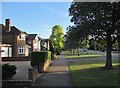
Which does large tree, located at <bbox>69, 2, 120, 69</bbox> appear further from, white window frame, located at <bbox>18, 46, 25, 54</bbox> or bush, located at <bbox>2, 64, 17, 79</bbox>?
white window frame, located at <bbox>18, 46, 25, 54</bbox>

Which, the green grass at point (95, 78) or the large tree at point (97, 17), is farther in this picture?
the large tree at point (97, 17)

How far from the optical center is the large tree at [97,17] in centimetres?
2912

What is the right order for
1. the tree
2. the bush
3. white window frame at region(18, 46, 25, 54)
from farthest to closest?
1. the tree
2. white window frame at region(18, 46, 25, 54)
3. the bush

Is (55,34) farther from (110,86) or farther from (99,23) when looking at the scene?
(110,86)

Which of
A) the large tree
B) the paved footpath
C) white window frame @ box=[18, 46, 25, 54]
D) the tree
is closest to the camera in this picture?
the paved footpath

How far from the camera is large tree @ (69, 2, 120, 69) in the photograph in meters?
29.1

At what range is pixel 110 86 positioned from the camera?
17.8 meters

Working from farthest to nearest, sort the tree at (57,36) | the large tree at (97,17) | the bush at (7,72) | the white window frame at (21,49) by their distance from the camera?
the tree at (57,36), the white window frame at (21,49), the large tree at (97,17), the bush at (7,72)

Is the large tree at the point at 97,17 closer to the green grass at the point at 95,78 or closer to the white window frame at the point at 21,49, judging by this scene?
the green grass at the point at 95,78

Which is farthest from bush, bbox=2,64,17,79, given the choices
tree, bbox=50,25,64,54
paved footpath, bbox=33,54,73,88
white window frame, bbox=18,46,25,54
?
tree, bbox=50,25,64,54

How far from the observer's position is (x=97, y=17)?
29.3m

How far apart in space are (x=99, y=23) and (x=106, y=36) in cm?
437

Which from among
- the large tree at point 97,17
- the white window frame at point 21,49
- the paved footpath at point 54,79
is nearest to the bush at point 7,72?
the paved footpath at point 54,79

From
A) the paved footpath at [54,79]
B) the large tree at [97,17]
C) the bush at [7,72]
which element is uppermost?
the large tree at [97,17]
